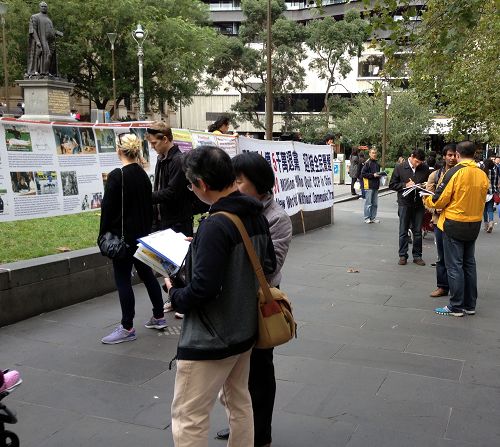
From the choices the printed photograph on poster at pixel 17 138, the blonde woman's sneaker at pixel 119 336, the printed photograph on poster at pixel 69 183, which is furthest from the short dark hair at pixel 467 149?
the printed photograph on poster at pixel 17 138

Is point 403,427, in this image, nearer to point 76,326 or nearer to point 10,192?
point 76,326

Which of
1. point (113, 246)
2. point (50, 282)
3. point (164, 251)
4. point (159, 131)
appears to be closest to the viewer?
point (164, 251)

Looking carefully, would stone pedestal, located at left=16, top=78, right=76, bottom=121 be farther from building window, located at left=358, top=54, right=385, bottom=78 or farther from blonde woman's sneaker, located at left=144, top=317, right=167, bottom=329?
building window, located at left=358, top=54, right=385, bottom=78

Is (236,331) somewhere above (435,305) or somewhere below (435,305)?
above

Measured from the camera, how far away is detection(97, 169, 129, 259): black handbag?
182 inches

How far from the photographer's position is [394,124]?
40.0m

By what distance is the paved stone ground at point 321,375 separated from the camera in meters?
3.39

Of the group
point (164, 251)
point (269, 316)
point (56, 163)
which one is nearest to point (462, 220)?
point (164, 251)

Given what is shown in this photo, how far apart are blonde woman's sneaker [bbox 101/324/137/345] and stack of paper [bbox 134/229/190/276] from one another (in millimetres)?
1760

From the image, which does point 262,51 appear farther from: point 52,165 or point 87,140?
point 52,165

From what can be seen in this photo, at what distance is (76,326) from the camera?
5.38 metres

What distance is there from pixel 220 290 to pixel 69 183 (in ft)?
14.0

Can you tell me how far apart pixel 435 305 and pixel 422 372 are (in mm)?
2213

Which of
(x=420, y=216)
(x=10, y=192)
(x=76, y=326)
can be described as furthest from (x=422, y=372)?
(x=420, y=216)
